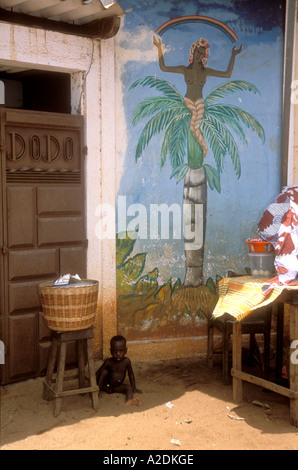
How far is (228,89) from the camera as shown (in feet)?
21.2

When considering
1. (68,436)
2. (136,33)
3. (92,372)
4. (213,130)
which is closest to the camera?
(68,436)

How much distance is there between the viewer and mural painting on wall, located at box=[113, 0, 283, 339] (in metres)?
6.19

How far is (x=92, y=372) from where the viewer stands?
5.05 m

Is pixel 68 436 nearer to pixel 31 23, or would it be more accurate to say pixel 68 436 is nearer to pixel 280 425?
pixel 280 425

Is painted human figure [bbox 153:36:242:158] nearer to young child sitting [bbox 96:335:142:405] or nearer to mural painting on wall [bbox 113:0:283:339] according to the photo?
mural painting on wall [bbox 113:0:283:339]

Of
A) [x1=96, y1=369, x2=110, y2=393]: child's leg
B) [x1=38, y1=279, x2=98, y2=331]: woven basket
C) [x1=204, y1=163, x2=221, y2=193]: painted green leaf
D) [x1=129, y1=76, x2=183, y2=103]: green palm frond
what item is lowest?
[x1=96, y1=369, x2=110, y2=393]: child's leg

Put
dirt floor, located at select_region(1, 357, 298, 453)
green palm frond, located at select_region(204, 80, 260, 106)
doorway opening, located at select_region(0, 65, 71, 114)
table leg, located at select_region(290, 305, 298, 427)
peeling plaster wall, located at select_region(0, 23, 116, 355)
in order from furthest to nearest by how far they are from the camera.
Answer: doorway opening, located at select_region(0, 65, 71, 114)
green palm frond, located at select_region(204, 80, 260, 106)
peeling plaster wall, located at select_region(0, 23, 116, 355)
table leg, located at select_region(290, 305, 298, 427)
dirt floor, located at select_region(1, 357, 298, 453)

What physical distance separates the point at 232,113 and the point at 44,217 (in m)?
2.59

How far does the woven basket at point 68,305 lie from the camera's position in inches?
187

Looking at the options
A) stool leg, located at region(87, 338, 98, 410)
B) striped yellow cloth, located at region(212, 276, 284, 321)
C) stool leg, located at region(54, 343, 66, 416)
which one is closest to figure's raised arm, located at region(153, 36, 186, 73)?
striped yellow cloth, located at region(212, 276, 284, 321)

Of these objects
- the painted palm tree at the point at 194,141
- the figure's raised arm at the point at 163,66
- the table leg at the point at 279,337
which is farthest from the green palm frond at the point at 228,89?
the table leg at the point at 279,337

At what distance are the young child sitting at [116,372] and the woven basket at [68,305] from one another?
0.59 metres

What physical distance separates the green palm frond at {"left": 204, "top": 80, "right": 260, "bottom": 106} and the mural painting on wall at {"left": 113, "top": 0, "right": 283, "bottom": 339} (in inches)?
0.5

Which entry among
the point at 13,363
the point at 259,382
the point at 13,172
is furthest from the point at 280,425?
the point at 13,172
